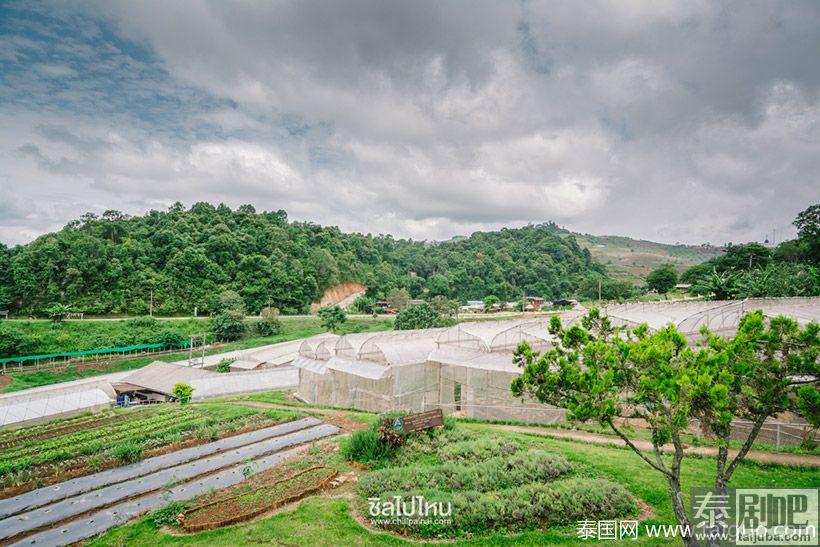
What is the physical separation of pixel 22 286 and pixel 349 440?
210 ft

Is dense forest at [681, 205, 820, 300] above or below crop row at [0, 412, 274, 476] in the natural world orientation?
above

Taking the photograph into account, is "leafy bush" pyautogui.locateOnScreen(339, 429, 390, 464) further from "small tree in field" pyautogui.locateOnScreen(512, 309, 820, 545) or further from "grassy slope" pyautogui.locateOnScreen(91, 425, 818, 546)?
"small tree in field" pyautogui.locateOnScreen(512, 309, 820, 545)

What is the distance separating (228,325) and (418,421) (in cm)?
4779

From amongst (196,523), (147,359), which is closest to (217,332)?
(147,359)

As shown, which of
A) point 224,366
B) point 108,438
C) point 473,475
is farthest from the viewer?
point 224,366

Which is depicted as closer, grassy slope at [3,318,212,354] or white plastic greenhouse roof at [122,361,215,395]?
white plastic greenhouse roof at [122,361,215,395]

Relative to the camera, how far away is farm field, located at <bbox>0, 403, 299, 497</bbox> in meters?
12.0

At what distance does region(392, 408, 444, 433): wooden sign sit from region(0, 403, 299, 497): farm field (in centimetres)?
687

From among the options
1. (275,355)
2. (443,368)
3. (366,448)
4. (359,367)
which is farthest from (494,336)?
(275,355)

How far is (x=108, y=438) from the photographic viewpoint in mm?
15312

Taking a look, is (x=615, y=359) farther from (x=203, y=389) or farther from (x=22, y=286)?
(x=22, y=286)

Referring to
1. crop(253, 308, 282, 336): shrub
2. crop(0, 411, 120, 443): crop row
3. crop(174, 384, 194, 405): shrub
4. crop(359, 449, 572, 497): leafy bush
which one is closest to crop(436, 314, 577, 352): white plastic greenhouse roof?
crop(359, 449, 572, 497): leafy bush

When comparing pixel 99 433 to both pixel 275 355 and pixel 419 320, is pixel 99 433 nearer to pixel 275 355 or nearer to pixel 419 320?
pixel 275 355

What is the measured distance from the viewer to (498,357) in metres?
17.9
